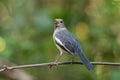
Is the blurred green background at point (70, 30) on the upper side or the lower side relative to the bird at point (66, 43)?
lower

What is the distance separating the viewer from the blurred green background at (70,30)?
19.4 ft

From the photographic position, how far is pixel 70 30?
6043mm

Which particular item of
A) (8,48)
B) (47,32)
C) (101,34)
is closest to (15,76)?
(8,48)

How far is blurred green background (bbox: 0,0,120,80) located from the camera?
590 centimetres

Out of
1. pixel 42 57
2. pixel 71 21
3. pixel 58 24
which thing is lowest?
pixel 42 57

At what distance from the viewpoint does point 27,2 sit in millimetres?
6430

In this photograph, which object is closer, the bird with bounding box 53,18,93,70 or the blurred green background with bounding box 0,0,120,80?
the bird with bounding box 53,18,93,70

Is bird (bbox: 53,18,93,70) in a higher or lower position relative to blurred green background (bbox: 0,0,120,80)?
higher

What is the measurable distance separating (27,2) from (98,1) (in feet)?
3.09

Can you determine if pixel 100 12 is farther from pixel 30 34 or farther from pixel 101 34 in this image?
pixel 30 34

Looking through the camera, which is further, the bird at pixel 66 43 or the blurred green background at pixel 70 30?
the blurred green background at pixel 70 30

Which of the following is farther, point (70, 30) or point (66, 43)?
point (70, 30)

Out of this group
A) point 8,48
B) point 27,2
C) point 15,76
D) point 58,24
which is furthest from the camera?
point 27,2

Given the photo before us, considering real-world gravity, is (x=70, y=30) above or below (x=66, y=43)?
below
